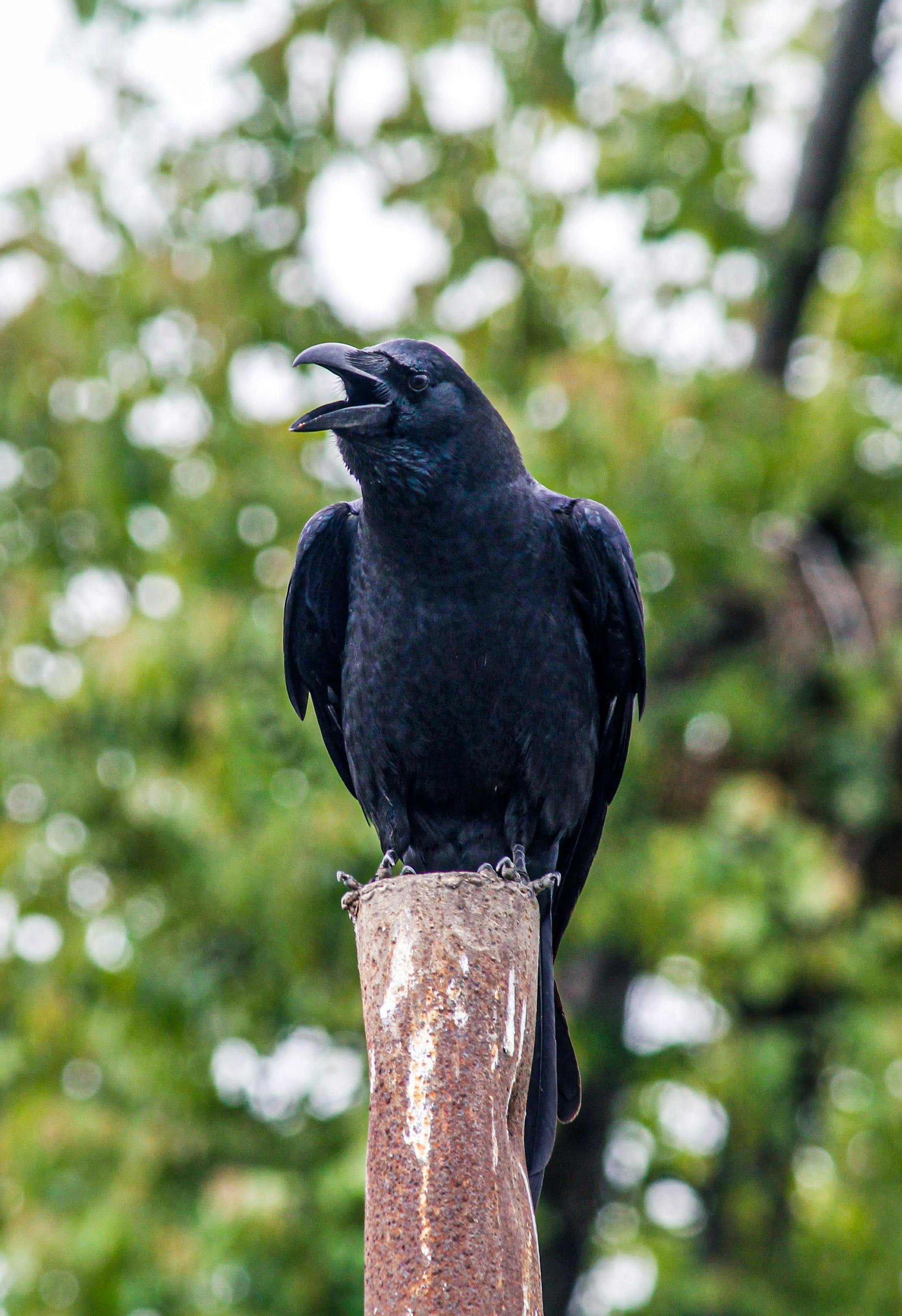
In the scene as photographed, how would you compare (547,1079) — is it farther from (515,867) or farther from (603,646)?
(603,646)

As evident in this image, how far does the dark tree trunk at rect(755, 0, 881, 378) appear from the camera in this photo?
9.84 metres

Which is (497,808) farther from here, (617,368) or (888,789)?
(888,789)

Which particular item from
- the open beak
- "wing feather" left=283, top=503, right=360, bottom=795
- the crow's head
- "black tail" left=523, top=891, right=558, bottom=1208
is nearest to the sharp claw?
"black tail" left=523, top=891, right=558, bottom=1208

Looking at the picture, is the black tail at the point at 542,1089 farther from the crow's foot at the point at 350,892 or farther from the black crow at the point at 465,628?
the crow's foot at the point at 350,892

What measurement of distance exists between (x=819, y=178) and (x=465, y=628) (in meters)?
7.52

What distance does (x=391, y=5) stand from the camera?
8734mm

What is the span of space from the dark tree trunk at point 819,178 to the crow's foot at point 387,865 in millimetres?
6730

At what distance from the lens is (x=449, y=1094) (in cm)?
281

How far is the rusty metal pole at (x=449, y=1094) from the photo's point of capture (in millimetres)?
2678

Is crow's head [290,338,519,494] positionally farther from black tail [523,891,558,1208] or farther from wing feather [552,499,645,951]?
black tail [523,891,558,1208]

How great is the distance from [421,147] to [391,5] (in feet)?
2.92

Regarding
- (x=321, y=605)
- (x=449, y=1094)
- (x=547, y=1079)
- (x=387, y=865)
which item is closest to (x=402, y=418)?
(x=321, y=605)

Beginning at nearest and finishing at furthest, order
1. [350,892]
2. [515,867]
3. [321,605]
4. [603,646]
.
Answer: [350,892], [515,867], [603,646], [321,605]

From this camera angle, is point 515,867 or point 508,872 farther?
point 515,867
